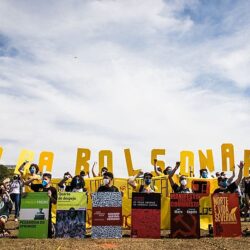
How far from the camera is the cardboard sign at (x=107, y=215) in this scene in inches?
466

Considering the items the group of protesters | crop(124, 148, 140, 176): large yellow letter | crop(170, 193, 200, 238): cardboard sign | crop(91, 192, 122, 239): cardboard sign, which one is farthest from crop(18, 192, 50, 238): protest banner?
crop(124, 148, 140, 176): large yellow letter

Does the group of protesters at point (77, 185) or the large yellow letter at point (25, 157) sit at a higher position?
the large yellow letter at point (25, 157)

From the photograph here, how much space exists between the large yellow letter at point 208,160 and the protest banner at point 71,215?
9549 millimetres

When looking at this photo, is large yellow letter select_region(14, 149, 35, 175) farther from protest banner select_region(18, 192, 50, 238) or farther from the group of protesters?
protest banner select_region(18, 192, 50, 238)

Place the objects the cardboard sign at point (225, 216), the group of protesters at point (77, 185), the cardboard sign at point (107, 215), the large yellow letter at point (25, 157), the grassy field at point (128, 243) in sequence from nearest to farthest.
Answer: the grassy field at point (128, 243)
the cardboard sign at point (107, 215)
the cardboard sign at point (225, 216)
the group of protesters at point (77, 185)
the large yellow letter at point (25, 157)

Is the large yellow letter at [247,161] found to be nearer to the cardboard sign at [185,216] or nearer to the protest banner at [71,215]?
the cardboard sign at [185,216]

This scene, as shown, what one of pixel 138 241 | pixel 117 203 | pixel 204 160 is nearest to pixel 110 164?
pixel 204 160

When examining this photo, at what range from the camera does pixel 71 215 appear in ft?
39.1

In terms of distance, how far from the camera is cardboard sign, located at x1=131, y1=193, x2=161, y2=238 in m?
11.9

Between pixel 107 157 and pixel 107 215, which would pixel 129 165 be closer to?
pixel 107 157

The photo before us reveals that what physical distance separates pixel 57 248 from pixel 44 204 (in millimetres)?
2394

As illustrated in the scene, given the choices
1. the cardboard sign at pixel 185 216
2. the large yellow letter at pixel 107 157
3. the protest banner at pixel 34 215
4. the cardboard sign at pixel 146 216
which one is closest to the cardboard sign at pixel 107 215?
the cardboard sign at pixel 146 216

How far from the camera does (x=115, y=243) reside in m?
10.6

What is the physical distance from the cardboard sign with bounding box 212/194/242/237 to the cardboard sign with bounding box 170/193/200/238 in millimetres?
657
